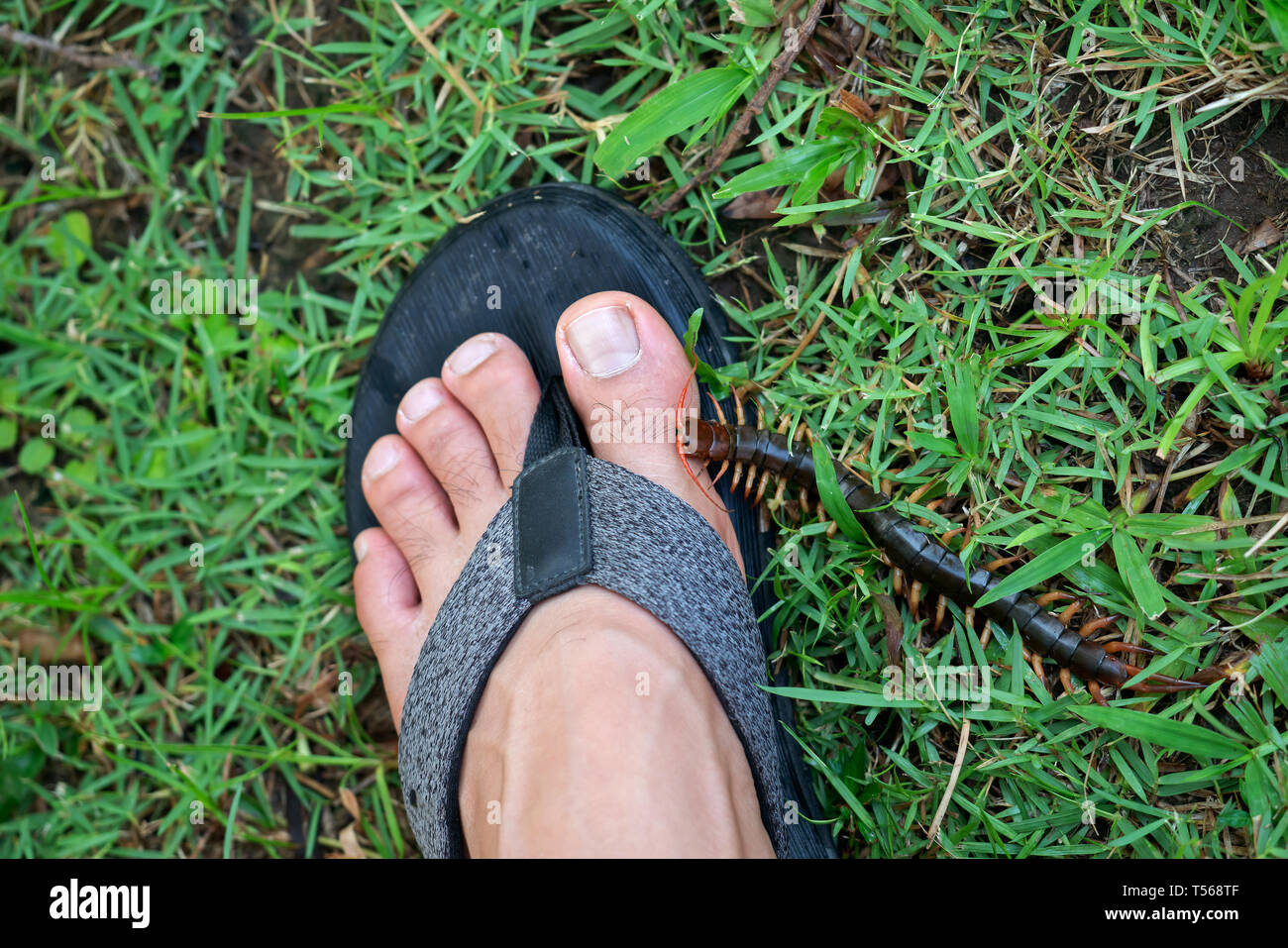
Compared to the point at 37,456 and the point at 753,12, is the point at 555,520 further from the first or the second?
the point at 37,456

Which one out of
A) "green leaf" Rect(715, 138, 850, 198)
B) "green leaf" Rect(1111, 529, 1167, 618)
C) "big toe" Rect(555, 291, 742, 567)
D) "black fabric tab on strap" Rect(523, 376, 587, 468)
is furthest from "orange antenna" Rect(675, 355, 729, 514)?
"green leaf" Rect(1111, 529, 1167, 618)

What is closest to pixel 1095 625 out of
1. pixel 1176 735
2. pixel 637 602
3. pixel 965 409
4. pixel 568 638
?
pixel 1176 735

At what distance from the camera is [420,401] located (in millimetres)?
2320

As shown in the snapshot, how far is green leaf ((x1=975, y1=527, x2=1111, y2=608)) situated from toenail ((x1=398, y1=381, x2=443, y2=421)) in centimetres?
144

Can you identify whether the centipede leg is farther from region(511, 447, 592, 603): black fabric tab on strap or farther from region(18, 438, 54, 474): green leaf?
region(18, 438, 54, 474): green leaf

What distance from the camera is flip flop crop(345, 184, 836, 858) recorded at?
192 centimetres

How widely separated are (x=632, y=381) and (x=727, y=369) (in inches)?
9.5

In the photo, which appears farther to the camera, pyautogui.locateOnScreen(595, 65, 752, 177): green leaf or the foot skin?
pyautogui.locateOnScreen(595, 65, 752, 177): green leaf

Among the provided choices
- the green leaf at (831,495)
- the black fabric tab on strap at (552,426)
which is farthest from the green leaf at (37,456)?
the green leaf at (831,495)

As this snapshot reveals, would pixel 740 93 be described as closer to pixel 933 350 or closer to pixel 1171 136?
pixel 933 350

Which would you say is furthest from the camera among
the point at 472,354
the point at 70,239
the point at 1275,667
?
the point at 70,239

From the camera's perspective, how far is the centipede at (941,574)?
1.86 meters
